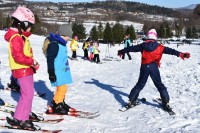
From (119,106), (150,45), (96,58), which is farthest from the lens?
(96,58)

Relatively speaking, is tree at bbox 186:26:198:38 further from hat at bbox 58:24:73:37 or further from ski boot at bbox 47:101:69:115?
ski boot at bbox 47:101:69:115

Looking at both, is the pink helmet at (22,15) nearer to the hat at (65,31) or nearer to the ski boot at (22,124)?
the hat at (65,31)

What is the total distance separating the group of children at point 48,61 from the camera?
5492 millimetres

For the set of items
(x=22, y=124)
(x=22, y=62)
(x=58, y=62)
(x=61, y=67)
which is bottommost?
(x=22, y=124)

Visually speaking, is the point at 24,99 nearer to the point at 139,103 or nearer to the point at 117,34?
the point at 139,103

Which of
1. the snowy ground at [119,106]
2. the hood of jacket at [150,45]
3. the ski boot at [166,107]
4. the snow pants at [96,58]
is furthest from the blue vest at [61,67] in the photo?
the snow pants at [96,58]

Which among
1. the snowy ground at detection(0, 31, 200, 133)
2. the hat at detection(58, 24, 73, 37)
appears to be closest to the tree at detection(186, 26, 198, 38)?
the snowy ground at detection(0, 31, 200, 133)

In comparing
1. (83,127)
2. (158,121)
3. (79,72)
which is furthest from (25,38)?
(79,72)

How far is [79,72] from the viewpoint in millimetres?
16297

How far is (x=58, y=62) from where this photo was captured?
6.76 metres

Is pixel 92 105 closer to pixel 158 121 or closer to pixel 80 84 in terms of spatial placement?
pixel 158 121

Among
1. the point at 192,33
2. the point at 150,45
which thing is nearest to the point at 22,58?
the point at 150,45

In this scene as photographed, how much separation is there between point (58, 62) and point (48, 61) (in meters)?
0.31

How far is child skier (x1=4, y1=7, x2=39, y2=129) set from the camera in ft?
17.9
